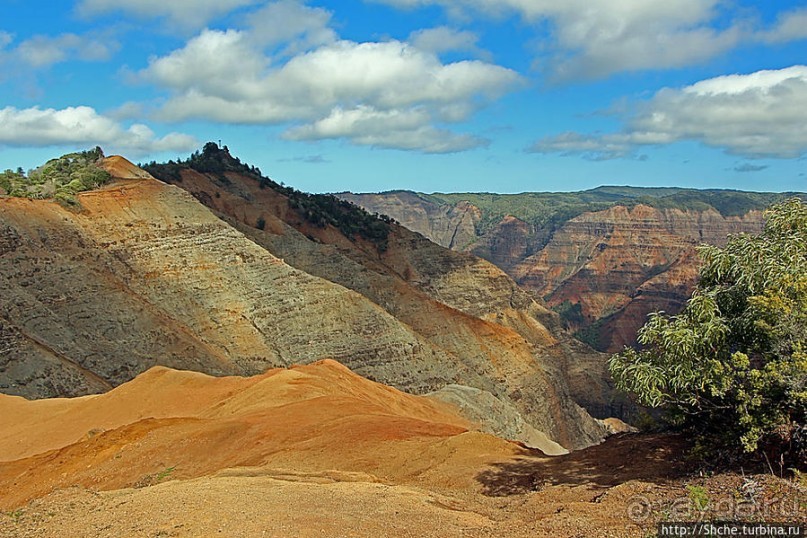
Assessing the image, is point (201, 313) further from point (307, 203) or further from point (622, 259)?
point (622, 259)

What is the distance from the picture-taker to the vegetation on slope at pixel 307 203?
247 feet

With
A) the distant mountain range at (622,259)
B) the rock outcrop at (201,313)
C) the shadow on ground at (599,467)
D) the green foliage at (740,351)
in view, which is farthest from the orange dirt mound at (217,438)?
the distant mountain range at (622,259)

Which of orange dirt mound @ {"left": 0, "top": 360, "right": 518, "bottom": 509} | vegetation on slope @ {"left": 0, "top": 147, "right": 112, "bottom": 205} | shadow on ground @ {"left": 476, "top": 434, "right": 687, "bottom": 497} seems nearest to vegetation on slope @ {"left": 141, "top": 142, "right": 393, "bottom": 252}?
vegetation on slope @ {"left": 0, "top": 147, "right": 112, "bottom": 205}

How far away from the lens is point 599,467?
13.8m

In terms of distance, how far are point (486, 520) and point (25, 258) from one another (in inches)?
1186

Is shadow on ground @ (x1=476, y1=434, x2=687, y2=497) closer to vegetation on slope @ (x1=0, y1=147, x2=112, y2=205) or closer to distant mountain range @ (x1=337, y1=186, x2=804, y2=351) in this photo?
vegetation on slope @ (x1=0, y1=147, x2=112, y2=205)

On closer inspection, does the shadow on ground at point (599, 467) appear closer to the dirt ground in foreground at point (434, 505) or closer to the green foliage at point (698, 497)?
the dirt ground in foreground at point (434, 505)

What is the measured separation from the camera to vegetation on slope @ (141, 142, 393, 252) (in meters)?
75.3

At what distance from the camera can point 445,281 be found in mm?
72562

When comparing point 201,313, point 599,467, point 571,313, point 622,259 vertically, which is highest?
point 622,259

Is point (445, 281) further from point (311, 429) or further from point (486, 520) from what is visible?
point (486, 520)

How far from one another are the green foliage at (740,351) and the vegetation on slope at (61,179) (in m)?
36.6

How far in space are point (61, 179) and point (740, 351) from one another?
4764 centimetres

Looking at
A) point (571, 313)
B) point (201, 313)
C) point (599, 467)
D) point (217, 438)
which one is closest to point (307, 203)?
point (201, 313)
